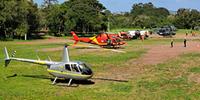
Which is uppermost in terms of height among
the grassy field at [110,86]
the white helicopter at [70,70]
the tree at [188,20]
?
the tree at [188,20]

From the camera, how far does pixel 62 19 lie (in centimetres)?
10231

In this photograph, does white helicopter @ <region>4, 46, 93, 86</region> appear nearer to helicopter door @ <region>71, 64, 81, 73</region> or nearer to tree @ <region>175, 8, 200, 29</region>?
helicopter door @ <region>71, 64, 81, 73</region>

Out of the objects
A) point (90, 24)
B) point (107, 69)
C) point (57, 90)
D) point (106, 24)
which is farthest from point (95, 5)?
point (57, 90)

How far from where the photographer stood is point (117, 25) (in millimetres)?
146875

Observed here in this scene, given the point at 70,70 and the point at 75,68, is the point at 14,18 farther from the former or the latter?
the point at 75,68

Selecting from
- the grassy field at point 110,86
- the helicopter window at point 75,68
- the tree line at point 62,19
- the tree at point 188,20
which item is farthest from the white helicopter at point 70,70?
the tree at point 188,20

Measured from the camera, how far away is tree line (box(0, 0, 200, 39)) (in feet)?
265

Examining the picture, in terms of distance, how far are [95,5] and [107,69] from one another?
96.2 m

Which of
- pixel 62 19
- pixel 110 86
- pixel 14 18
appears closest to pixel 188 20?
pixel 62 19

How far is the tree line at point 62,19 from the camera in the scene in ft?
Answer: 265

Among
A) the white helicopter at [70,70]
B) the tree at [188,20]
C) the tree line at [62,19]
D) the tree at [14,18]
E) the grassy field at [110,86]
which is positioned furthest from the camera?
the tree at [188,20]

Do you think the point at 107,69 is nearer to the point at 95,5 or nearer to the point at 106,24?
the point at 106,24

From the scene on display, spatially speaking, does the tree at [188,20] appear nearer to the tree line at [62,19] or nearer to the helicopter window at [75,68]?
the tree line at [62,19]

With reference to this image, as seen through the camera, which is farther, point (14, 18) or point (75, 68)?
point (14, 18)
